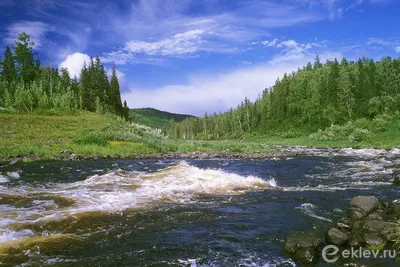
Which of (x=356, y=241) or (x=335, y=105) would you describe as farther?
(x=335, y=105)

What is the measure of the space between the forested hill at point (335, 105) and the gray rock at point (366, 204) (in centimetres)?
4842

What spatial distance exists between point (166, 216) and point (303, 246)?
4882 millimetres

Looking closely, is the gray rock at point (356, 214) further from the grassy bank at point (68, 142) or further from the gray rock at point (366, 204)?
the grassy bank at point (68, 142)

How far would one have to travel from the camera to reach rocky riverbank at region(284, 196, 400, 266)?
730 cm

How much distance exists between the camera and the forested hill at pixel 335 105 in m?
62.8

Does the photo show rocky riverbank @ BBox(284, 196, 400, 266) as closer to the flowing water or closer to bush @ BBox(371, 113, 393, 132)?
the flowing water

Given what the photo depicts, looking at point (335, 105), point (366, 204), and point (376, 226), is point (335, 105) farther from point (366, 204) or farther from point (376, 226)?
point (376, 226)

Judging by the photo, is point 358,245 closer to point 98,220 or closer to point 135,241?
point 135,241

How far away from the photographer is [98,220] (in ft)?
33.4

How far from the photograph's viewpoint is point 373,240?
300 inches

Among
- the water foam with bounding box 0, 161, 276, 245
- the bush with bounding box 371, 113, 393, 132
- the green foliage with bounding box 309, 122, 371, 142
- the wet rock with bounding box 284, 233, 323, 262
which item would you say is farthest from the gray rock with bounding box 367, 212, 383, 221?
the bush with bounding box 371, 113, 393, 132

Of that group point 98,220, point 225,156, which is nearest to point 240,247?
point 98,220

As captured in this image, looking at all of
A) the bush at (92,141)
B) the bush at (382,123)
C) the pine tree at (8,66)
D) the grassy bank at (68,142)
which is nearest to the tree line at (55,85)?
the pine tree at (8,66)

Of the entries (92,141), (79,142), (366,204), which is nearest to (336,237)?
(366,204)
